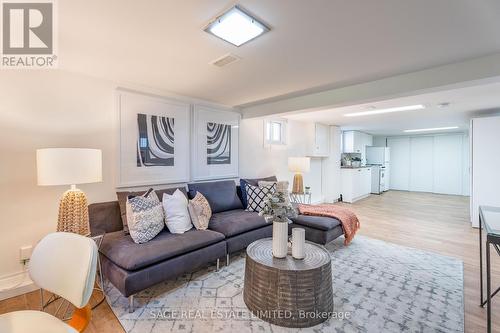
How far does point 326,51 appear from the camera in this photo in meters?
2.04

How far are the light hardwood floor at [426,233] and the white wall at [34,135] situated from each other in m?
0.64

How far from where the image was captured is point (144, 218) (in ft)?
7.66

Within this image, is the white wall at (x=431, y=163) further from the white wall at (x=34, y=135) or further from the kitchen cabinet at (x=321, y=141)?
the white wall at (x=34, y=135)

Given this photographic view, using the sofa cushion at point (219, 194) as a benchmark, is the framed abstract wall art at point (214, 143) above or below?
above

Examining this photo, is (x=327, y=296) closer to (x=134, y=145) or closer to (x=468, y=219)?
(x=134, y=145)

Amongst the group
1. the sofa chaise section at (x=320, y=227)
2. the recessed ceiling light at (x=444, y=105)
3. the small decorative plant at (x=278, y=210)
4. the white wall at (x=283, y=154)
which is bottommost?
the sofa chaise section at (x=320, y=227)

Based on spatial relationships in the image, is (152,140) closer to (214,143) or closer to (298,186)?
(214,143)

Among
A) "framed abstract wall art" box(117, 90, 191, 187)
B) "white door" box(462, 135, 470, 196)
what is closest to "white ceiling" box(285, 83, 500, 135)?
"framed abstract wall art" box(117, 90, 191, 187)

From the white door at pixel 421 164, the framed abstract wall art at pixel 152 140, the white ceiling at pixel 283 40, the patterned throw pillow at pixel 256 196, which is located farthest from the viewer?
the white door at pixel 421 164

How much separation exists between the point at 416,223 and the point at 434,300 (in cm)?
307

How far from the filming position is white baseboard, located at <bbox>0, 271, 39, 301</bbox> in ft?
6.95

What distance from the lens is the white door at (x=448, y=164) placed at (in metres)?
7.86

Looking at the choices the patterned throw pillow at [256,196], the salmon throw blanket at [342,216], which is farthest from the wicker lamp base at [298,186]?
the patterned throw pillow at [256,196]

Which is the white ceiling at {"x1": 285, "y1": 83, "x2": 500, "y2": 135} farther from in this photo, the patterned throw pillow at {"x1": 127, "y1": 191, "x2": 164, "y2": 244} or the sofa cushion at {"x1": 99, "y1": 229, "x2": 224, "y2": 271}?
→ the patterned throw pillow at {"x1": 127, "y1": 191, "x2": 164, "y2": 244}
